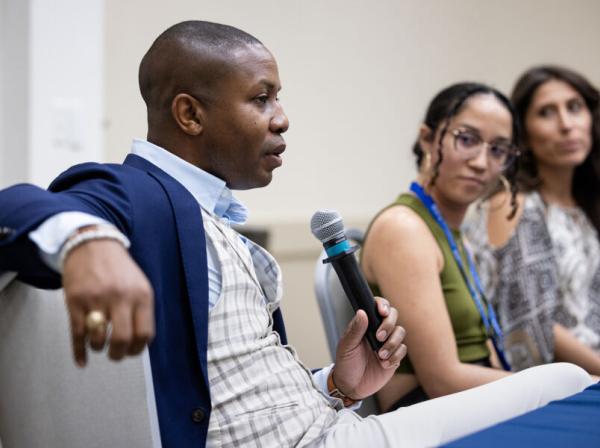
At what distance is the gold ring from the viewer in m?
0.62

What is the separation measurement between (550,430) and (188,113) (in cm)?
70

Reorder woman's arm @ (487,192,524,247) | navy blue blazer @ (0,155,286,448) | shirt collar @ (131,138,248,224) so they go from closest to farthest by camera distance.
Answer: navy blue blazer @ (0,155,286,448)
shirt collar @ (131,138,248,224)
woman's arm @ (487,192,524,247)

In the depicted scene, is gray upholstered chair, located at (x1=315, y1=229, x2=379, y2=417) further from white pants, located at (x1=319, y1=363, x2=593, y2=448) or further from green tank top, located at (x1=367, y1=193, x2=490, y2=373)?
white pants, located at (x1=319, y1=363, x2=593, y2=448)

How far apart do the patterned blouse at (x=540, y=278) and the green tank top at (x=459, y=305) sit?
0.49 meters

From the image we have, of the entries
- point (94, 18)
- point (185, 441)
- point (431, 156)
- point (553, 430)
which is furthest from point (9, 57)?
point (553, 430)

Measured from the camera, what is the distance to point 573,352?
2244 millimetres

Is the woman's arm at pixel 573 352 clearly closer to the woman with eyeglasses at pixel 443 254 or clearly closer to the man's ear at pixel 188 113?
the woman with eyeglasses at pixel 443 254

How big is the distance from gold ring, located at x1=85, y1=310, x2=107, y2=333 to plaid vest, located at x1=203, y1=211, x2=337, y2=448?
0.37 meters

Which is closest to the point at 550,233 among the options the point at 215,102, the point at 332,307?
the point at 332,307

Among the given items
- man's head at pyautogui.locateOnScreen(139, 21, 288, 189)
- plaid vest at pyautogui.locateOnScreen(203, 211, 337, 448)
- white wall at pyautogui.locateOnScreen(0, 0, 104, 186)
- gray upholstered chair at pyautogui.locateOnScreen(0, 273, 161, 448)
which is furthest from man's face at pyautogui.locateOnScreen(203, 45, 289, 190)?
white wall at pyautogui.locateOnScreen(0, 0, 104, 186)

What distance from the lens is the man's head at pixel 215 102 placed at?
3.68 ft

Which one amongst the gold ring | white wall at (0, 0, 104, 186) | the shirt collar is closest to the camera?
the gold ring

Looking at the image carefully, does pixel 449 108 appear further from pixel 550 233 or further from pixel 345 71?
pixel 345 71

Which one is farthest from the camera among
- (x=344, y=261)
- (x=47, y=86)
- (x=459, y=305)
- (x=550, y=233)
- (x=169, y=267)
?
(x=550, y=233)
